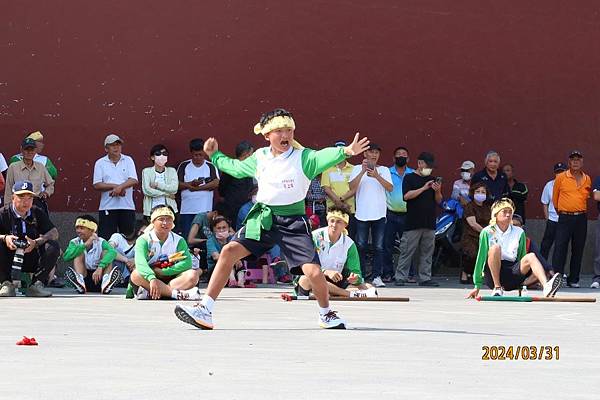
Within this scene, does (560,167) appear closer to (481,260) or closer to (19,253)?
(481,260)

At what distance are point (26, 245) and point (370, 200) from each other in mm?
5394

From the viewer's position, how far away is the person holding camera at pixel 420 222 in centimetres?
2072

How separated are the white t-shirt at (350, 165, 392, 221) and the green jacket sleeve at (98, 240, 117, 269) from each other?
147 inches

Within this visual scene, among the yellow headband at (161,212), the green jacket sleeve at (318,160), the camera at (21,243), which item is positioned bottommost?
the camera at (21,243)

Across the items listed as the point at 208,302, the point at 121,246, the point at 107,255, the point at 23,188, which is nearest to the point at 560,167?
the point at 121,246

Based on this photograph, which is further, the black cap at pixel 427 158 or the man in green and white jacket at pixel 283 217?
the black cap at pixel 427 158

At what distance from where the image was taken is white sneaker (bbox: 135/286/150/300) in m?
16.6

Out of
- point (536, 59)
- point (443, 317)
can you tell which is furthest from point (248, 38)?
point (443, 317)

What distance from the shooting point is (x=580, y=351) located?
10555 millimetres

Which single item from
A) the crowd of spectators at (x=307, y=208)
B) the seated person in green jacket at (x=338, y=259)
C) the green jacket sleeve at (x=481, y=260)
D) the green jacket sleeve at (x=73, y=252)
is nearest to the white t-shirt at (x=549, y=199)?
the crowd of spectators at (x=307, y=208)

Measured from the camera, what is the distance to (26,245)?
16781mm

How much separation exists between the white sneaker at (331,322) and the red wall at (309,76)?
921 cm

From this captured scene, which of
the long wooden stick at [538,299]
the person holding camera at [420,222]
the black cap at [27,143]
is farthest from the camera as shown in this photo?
the person holding camera at [420,222]

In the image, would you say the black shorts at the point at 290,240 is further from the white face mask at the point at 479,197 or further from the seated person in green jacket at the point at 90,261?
the white face mask at the point at 479,197
